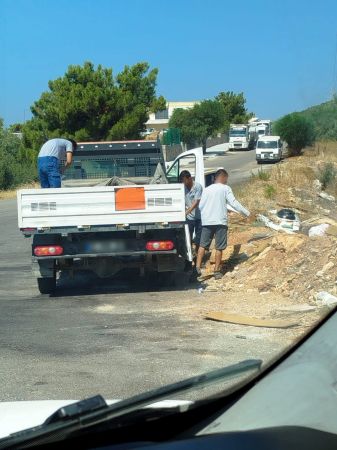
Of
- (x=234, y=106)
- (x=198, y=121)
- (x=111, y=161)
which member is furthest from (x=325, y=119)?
(x=234, y=106)

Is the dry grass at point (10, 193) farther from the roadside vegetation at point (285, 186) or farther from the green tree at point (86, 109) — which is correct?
the roadside vegetation at point (285, 186)

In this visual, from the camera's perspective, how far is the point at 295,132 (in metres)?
49.4

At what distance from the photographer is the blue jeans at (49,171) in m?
11.5

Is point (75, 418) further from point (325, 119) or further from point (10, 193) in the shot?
point (325, 119)

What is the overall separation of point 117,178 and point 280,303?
4.14 metres

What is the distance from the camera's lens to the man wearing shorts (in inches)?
453

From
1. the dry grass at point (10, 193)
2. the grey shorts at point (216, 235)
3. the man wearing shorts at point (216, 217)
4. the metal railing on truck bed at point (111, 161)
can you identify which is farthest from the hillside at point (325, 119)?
the grey shorts at point (216, 235)

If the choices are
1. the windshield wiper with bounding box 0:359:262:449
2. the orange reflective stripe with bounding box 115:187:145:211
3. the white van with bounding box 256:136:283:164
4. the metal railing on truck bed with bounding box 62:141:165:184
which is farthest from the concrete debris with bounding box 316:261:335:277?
the white van with bounding box 256:136:283:164

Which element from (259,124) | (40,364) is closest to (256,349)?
(40,364)

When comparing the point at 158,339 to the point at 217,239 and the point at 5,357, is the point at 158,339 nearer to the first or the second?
the point at 5,357

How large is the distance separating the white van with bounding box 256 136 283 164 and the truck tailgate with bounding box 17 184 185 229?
40.6 meters

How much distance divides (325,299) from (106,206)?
3185 mm

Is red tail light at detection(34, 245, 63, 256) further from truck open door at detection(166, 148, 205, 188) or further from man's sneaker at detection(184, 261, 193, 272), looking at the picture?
truck open door at detection(166, 148, 205, 188)

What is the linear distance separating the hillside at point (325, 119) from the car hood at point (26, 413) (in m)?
34.3
